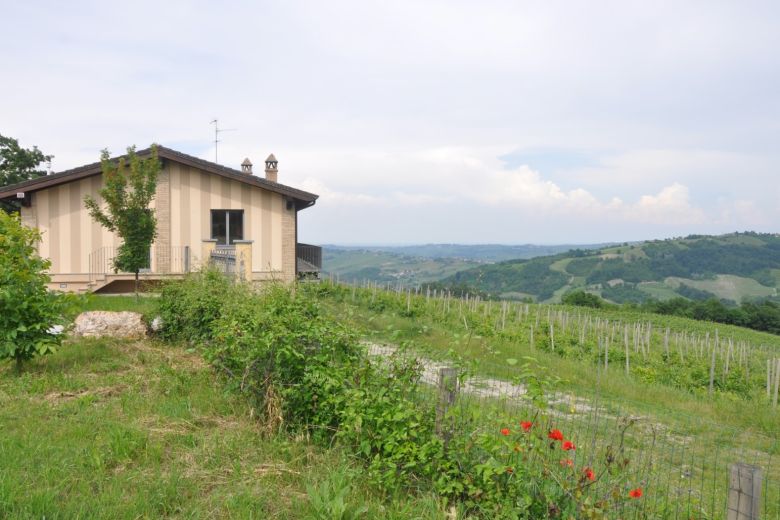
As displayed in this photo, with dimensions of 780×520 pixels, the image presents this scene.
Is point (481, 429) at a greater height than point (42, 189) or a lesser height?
lesser

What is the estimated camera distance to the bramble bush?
3471mm

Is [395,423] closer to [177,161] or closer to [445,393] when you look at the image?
[445,393]

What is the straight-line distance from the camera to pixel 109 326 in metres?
9.63

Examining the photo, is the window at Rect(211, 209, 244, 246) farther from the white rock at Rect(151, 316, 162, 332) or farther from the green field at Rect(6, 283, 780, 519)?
the green field at Rect(6, 283, 780, 519)

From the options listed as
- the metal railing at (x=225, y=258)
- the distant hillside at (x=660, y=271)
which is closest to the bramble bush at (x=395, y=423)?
the metal railing at (x=225, y=258)

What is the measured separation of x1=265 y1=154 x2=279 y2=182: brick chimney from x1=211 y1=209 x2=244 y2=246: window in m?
7.14

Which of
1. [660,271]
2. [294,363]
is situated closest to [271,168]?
[294,363]

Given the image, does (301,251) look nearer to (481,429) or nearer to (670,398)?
(670,398)

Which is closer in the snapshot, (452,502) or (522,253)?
(452,502)

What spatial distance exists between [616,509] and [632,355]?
47.0ft

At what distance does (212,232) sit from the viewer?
18.4 metres

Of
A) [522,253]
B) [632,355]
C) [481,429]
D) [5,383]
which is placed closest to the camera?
[481,429]

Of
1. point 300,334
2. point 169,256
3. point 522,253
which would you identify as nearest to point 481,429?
point 300,334

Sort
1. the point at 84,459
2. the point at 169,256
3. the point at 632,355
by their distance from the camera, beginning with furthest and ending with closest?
the point at 169,256, the point at 632,355, the point at 84,459
